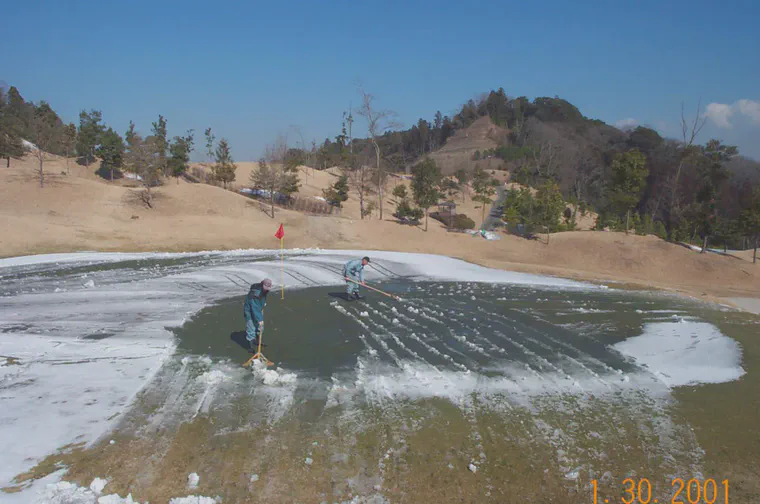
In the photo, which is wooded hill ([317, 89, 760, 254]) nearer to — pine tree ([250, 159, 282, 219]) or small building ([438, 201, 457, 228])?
small building ([438, 201, 457, 228])

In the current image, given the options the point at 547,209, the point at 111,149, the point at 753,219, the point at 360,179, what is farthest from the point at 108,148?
the point at 753,219

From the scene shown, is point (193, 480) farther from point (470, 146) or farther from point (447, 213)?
point (470, 146)

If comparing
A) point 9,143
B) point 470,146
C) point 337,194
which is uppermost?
point 470,146

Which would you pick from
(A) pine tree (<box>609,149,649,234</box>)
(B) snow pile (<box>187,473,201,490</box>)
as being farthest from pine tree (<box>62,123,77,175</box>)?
(B) snow pile (<box>187,473,201,490</box>)

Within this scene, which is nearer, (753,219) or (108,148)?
(753,219)

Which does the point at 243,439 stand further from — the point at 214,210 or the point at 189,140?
the point at 189,140

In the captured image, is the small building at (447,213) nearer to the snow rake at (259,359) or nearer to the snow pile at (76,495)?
Result: the snow rake at (259,359)

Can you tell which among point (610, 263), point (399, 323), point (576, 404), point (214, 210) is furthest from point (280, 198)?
point (576, 404)
